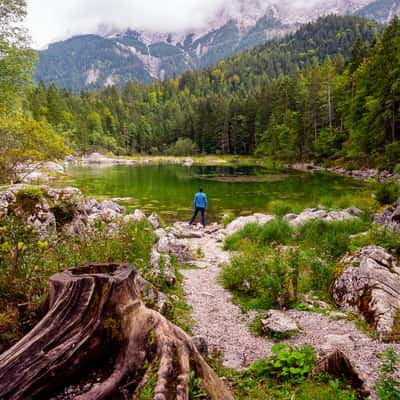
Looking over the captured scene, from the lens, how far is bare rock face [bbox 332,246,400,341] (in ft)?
17.1

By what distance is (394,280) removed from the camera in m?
6.02

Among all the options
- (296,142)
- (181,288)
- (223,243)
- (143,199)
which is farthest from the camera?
(296,142)

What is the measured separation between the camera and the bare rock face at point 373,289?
17.1 feet

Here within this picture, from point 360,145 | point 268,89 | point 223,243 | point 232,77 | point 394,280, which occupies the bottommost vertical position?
point 223,243

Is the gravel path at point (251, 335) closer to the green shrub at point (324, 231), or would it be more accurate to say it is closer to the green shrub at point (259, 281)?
the green shrub at point (259, 281)

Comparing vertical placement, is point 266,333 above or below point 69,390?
below

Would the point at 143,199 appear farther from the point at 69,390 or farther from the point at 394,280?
the point at 69,390

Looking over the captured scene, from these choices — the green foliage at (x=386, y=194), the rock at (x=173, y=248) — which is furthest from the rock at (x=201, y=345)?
the green foliage at (x=386, y=194)

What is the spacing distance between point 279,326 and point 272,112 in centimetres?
7492

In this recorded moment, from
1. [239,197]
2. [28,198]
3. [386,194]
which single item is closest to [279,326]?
[28,198]

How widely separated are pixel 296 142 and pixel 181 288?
56.6 m

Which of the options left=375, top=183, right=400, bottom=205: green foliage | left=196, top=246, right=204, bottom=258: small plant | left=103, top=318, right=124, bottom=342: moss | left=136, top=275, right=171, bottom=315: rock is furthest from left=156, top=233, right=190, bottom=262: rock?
left=375, top=183, right=400, bottom=205: green foliage

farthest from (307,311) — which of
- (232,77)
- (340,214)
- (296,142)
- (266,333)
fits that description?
(232,77)

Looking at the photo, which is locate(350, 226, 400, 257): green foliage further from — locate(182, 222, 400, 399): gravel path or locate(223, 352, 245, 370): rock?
locate(223, 352, 245, 370): rock
